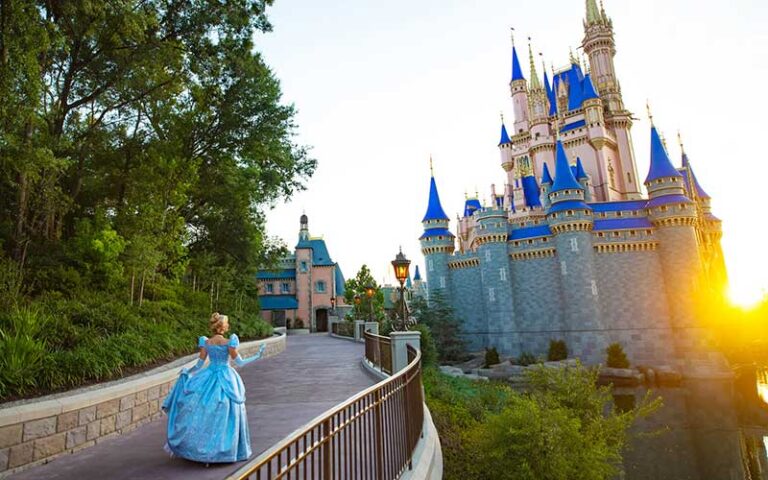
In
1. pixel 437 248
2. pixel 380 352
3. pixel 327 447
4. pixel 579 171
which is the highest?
pixel 579 171

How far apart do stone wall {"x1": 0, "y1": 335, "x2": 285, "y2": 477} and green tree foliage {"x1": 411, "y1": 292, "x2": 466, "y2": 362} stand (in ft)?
112

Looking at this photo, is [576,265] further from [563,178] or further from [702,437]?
[702,437]

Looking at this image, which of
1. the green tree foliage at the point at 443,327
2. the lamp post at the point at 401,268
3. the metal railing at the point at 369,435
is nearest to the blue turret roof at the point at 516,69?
the green tree foliage at the point at 443,327

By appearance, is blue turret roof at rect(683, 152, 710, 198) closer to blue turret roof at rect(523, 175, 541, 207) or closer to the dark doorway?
blue turret roof at rect(523, 175, 541, 207)

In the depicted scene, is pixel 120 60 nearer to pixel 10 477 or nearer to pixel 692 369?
pixel 10 477

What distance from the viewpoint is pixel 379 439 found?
420 cm

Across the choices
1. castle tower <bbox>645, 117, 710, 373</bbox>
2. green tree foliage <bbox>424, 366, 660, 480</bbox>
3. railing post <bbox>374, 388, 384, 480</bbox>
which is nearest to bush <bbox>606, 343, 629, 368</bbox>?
castle tower <bbox>645, 117, 710, 373</bbox>

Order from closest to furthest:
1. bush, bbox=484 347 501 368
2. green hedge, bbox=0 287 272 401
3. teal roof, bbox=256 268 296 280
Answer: green hedge, bbox=0 287 272 401, bush, bbox=484 347 501 368, teal roof, bbox=256 268 296 280

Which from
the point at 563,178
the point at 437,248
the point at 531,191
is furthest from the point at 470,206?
the point at 563,178

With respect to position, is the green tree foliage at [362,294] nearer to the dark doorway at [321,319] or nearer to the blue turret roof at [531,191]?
the dark doorway at [321,319]

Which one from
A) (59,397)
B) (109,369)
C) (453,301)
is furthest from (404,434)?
(453,301)

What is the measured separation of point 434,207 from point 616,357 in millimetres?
23262

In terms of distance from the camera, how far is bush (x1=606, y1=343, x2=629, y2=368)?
34.0m

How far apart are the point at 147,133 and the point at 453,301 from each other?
3271 centimetres
